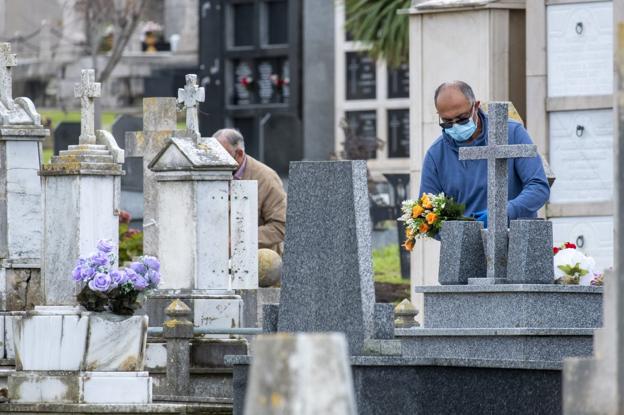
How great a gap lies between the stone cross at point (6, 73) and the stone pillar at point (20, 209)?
233mm

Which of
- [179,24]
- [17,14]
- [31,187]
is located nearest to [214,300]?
[31,187]

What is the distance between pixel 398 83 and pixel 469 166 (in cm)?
2275

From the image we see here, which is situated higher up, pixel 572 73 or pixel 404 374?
pixel 572 73

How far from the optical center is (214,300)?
12.6m

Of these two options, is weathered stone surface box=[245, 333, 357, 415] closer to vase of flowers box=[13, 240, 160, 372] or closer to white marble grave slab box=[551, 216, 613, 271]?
vase of flowers box=[13, 240, 160, 372]

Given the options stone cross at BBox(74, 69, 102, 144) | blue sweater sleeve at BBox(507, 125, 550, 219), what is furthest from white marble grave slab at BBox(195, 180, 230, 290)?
blue sweater sleeve at BBox(507, 125, 550, 219)

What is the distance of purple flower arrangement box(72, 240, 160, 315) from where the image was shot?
35.9ft

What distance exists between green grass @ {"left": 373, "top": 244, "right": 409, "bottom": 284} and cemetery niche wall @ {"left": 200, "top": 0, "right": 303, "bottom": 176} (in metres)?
8.93

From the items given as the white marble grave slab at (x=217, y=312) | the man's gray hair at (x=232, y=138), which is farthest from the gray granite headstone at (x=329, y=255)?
the man's gray hair at (x=232, y=138)

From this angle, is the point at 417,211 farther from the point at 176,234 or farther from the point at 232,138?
the point at 232,138

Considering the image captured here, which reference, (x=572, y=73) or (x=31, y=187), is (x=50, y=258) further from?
(x=572, y=73)

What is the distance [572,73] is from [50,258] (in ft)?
13.0

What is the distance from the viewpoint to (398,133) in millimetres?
31984

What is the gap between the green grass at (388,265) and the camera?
20.6m
